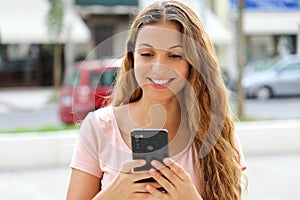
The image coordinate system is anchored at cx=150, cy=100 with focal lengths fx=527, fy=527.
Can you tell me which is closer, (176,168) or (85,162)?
(176,168)

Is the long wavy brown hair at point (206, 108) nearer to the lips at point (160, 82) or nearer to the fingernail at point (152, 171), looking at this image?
the lips at point (160, 82)

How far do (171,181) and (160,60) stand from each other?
0.86 feet

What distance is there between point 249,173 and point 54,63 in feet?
35.8

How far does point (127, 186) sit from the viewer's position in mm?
1117

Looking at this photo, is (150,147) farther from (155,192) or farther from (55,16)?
(55,16)

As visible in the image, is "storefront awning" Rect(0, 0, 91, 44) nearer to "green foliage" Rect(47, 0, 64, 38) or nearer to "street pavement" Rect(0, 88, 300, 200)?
"green foliage" Rect(47, 0, 64, 38)

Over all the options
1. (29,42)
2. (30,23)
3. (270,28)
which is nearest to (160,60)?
(29,42)

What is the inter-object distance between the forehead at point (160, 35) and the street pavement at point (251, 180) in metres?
3.68

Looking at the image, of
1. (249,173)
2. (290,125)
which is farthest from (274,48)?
(249,173)

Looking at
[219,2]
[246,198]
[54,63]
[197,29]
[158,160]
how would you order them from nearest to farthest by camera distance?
[158,160]
[197,29]
[246,198]
[54,63]
[219,2]

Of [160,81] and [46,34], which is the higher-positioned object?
[46,34]

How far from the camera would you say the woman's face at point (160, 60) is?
1152 millimetres

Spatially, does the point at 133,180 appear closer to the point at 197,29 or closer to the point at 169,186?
the point at 169,186

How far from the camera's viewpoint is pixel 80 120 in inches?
50.7
